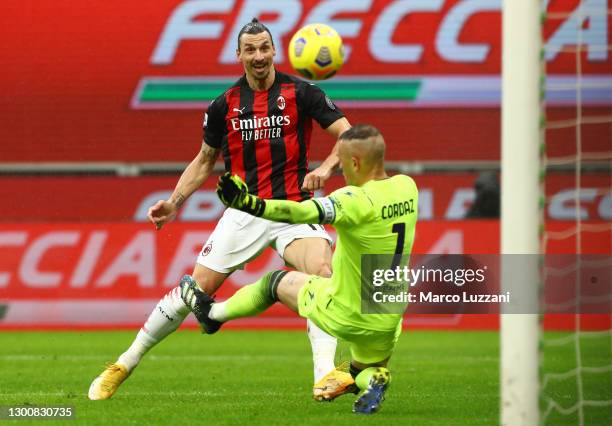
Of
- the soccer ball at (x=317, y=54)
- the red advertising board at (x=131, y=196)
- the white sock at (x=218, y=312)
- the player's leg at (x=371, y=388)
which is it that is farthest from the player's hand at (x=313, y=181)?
the red advertising board at (x=131, y=196)

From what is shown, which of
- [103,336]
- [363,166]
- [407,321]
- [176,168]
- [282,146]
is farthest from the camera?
[176,168]

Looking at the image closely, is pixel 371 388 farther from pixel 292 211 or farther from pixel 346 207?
pixel 292 211

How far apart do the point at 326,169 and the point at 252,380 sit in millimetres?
2102

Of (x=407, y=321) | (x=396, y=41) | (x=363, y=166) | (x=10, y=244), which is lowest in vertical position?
(x=407, y=321)

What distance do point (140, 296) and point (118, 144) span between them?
307cm

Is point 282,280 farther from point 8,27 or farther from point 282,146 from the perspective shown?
point 8,27

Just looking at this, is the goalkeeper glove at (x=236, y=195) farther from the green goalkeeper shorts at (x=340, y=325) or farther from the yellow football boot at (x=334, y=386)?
the yellow football boot at (x=334, y=386)

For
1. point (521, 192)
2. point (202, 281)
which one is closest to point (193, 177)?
point (202, 281)

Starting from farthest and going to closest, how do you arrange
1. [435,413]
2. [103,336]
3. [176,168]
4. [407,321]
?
1. [176,168]
2. [407,321]
3. [103,336]
4. [435,413]

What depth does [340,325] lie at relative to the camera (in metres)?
5.88

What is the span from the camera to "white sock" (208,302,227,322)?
20.6 ft

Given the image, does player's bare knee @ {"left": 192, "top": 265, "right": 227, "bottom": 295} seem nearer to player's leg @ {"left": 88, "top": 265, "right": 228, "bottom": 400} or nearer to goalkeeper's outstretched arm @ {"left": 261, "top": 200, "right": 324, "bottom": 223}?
player's leg @ {"left": 88, "top": 265, "right": 228, "bottom": 400}

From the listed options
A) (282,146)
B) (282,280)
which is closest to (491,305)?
(282,146)

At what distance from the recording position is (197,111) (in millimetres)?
15750
